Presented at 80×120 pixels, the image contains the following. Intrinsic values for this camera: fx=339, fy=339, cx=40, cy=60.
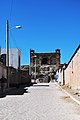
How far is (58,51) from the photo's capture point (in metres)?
124

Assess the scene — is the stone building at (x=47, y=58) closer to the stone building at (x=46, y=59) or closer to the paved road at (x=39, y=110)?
the stone building at (x=46, y=59)

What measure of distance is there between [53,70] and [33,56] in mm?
9265

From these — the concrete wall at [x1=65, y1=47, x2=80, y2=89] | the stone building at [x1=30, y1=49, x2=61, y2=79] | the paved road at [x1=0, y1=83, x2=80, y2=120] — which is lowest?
the paved road at [x1=0, y1=83, x2=80, y2=120]

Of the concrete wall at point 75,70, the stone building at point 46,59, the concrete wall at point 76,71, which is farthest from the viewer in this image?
the stone building at point 46,59

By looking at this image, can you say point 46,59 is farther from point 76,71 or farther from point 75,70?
point 76,71

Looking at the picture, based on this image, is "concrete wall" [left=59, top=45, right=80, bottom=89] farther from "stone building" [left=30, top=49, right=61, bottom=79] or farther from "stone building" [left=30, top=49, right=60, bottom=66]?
"stone building" [left=30, top=49, right=60, bottom=66]

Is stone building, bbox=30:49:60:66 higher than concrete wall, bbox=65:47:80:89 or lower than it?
higher

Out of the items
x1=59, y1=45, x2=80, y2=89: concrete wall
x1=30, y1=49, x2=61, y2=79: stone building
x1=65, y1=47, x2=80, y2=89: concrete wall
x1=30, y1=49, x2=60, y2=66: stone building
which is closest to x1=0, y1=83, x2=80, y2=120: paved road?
x1=65, y1=47, x2=80, y2=89: concrete wall

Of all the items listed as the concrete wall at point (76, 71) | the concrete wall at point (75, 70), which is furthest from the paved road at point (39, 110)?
the concrete wall at point (75, 70)

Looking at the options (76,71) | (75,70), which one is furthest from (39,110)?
(75,70)

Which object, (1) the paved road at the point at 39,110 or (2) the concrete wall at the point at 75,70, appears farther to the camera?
(2) the concrete wall at the point at 75,70

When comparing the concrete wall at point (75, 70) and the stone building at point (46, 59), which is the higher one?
the stone building at point (46, 59)

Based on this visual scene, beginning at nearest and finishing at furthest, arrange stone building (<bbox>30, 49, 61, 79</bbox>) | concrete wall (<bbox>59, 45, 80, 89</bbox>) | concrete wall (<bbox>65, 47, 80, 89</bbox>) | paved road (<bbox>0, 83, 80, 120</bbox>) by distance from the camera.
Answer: paved road (<bbox>0, 83, 80, 120</bbox>)
concrete wall (<bbox>65, 47, 80, 89</bbox>)
concrete wall (<bbox>59, 45, 80, 89</bbox>)
stone building (<bbox>30, 49, 61, 79</bbox>)

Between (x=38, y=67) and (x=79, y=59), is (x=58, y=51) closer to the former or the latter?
(x=38, y=67)
